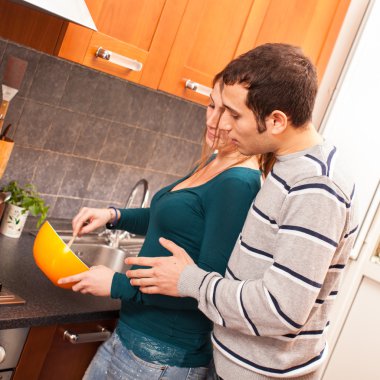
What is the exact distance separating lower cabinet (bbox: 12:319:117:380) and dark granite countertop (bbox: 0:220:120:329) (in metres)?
0.05

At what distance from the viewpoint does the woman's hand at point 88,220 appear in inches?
66.4

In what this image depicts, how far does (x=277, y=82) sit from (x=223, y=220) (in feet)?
1.00

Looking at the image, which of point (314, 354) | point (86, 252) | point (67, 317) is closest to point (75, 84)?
point (86, 252)

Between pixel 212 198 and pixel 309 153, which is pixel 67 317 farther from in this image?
pixel 309 153

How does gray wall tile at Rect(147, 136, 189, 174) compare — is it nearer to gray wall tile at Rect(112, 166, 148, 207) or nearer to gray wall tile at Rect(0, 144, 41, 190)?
gray wall tile at Rect(112, 166, 148, 207)

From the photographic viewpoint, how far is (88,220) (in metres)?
1.75

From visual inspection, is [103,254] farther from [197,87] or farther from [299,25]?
[299,25]

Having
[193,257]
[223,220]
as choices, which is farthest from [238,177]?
[193,257]

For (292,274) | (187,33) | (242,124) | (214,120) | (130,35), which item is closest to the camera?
(292,274)

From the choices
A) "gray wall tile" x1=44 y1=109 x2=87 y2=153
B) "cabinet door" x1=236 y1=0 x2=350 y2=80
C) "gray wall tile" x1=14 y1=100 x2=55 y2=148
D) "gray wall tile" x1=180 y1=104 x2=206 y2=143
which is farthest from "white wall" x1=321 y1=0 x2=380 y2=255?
"gray wall tile" x1=14 y1=100 x2=55 y2=148

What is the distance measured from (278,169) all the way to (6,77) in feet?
2.92

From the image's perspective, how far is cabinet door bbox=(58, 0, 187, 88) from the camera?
1664 millimetres

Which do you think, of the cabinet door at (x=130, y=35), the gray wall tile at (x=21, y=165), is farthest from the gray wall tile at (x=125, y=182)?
the cabinet door at (x=130, y=35)

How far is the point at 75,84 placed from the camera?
2193mm
